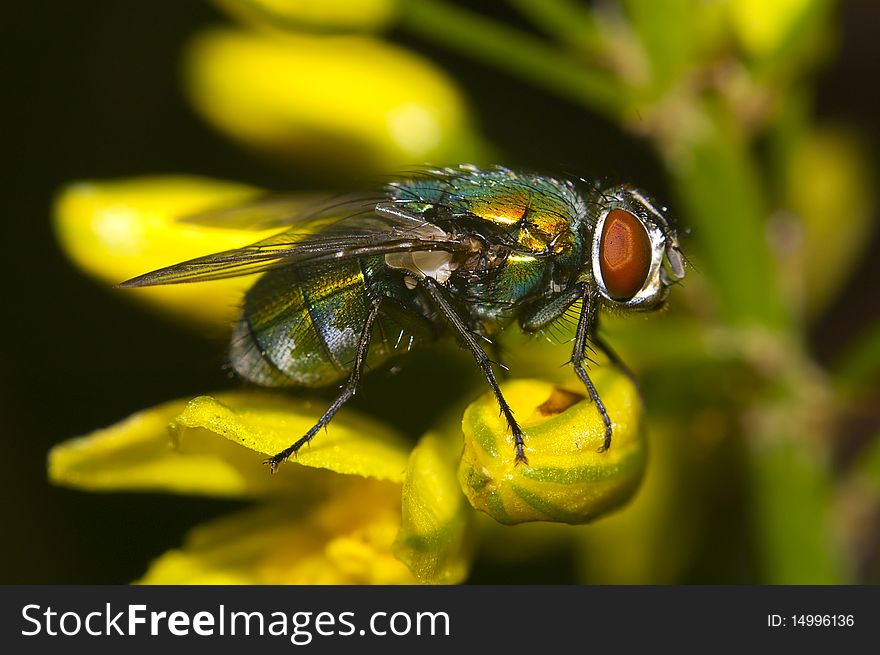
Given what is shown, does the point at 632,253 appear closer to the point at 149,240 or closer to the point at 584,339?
the point at 584,339

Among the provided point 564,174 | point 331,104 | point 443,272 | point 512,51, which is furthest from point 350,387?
point 331,104

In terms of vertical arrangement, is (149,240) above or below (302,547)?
above

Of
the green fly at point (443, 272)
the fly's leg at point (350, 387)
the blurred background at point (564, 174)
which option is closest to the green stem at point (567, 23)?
the blurred background at point (564, 174)

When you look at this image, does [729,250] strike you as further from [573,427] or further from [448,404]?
[573,427]

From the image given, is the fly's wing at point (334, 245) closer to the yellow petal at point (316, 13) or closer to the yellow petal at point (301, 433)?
the yellow petal at point (301, 433)

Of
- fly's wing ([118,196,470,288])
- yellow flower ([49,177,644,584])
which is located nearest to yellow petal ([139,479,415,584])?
yellow flower ([49,177,644,584])
